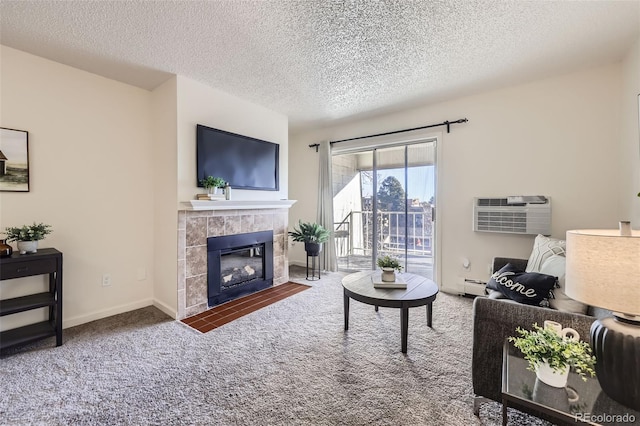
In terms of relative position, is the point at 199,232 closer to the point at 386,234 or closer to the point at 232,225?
the point at 232,225

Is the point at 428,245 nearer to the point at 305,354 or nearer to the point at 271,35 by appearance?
the point at 305,354

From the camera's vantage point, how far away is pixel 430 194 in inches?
150

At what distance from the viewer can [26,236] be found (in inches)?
86.0

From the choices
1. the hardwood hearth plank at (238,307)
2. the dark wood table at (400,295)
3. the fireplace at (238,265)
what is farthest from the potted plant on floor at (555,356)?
the fireplace at (238,265)

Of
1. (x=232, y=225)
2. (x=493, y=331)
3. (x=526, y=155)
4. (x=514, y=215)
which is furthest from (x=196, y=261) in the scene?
(x=526, y=155)

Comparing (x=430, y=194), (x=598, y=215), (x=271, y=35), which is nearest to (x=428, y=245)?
(x=430, y=194)

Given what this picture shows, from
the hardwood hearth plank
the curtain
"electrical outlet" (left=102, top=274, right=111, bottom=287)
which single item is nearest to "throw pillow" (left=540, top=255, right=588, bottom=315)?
the hardwood hearth plank

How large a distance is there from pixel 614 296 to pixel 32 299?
3.63 meters

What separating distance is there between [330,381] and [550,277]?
5.13 ft

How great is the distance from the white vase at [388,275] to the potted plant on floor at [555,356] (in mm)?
1292

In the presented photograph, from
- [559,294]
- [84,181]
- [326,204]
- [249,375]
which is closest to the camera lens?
[559,294]

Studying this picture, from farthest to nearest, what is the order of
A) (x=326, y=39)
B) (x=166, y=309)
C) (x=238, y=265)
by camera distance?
(x=238, y=265) < (x=166, y=309) < (x=326, y=39)

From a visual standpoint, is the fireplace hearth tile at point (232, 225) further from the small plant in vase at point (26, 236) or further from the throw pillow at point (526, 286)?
the throw pillow at point (526, 286)

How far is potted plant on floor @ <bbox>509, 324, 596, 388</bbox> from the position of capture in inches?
42.4
